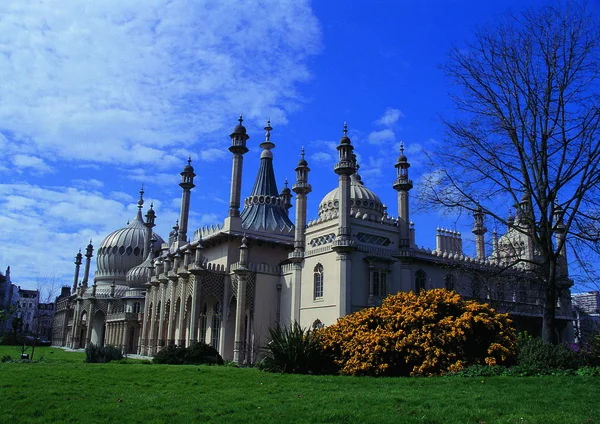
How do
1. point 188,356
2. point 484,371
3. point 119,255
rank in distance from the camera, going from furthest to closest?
point 119,255 → point 188,356 → point 484,371

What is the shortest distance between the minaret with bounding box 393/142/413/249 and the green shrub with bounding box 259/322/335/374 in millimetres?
13775

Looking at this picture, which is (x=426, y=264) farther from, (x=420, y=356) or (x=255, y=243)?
(x=420, y=356)

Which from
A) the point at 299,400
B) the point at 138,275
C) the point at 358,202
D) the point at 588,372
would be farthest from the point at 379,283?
the point at 138,275

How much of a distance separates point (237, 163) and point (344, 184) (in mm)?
9094

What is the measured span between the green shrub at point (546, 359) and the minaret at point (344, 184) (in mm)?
12915

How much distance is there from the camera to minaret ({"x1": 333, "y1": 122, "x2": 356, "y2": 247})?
26672 mm

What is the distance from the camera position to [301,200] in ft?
102

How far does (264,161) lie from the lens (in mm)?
41500

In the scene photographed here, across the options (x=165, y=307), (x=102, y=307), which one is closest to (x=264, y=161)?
(x=165, y=307)

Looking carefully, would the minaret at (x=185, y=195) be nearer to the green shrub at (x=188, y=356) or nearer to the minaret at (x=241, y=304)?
the minaret at (x=241, y=304)

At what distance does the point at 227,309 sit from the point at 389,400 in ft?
73.9

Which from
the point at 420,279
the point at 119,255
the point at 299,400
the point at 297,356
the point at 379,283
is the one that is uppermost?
the point at 119,255

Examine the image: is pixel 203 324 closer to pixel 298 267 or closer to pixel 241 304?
pixel 241 304

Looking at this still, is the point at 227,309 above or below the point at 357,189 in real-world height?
below
